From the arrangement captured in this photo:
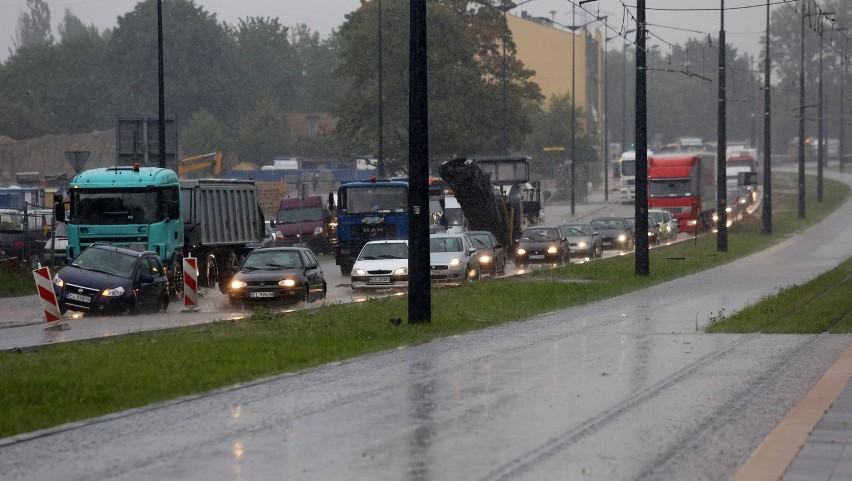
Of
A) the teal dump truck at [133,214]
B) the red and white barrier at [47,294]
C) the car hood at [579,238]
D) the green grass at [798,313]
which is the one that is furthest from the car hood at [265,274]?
the car hood at [579,238]

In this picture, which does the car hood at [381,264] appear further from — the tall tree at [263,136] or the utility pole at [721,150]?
the tall tree at [263,136]

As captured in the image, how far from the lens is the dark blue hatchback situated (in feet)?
91.4

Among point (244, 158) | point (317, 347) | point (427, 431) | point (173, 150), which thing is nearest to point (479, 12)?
point (244, 158)

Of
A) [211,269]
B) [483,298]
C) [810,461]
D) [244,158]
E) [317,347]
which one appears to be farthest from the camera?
[244,158]

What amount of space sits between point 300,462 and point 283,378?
5606 millimetres

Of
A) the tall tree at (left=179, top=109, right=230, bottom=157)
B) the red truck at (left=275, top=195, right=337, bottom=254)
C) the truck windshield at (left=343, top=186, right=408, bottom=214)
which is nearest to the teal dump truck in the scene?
the truck windshield at (left=343, top=186, right=408, bottom=214)

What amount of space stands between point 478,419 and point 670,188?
62.0m

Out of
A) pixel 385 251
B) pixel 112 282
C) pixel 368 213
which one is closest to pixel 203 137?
pixel 368 213

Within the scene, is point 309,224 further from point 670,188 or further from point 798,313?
point 798,313

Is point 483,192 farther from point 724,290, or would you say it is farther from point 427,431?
point 427,431

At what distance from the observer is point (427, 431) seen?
38.2ft

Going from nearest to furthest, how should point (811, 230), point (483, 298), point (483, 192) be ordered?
point (483, 298) → point (483, 192) → point (811, 230)

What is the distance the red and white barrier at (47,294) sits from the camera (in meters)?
25.8

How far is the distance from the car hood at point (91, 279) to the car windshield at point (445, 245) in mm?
12129
